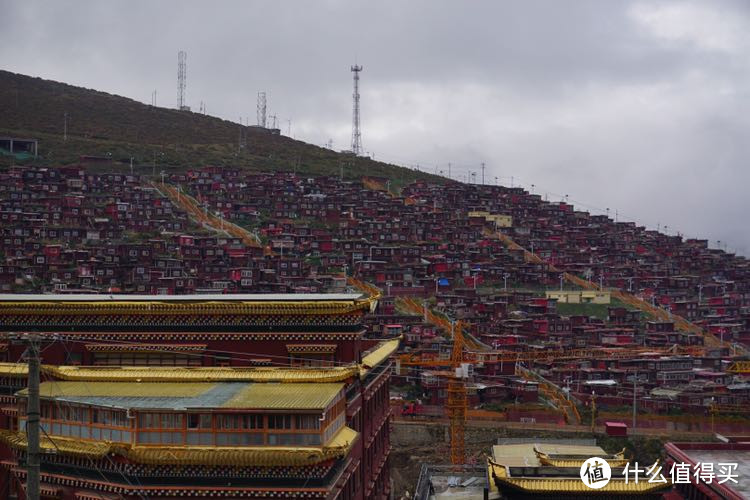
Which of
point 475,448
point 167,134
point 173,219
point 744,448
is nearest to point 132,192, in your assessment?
point 173,219

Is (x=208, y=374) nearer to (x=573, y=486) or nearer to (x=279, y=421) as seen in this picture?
(x=279, y=421)

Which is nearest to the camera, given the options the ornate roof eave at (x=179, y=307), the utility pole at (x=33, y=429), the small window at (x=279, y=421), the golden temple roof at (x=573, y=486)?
the utility pole at (x=33, y=429)

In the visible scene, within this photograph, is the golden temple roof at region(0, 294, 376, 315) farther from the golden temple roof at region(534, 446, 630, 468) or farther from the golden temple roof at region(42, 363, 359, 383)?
the golden temple roof at region(534, 446, 630, 468)

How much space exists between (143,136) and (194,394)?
109259 millimetres

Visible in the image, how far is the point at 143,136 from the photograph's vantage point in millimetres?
125062

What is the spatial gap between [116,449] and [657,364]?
46650mm

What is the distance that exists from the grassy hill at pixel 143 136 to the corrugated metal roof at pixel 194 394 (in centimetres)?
8577

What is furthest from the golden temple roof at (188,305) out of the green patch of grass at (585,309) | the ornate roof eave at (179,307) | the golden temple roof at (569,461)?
the green patch of grass at (585,309)

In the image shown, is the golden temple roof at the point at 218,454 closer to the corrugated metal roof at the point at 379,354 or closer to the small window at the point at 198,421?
the small window at the point at 198,421

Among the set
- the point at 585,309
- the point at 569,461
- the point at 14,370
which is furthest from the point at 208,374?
the point at 585,309

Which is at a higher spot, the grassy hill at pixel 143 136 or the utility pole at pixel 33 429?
the grassy hill at pixel 143 136

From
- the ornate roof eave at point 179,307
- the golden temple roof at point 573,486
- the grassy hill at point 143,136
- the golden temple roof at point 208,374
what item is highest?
the grassy hill at point 143,136

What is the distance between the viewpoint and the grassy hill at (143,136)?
11156 cm

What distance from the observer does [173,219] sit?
8888cm
